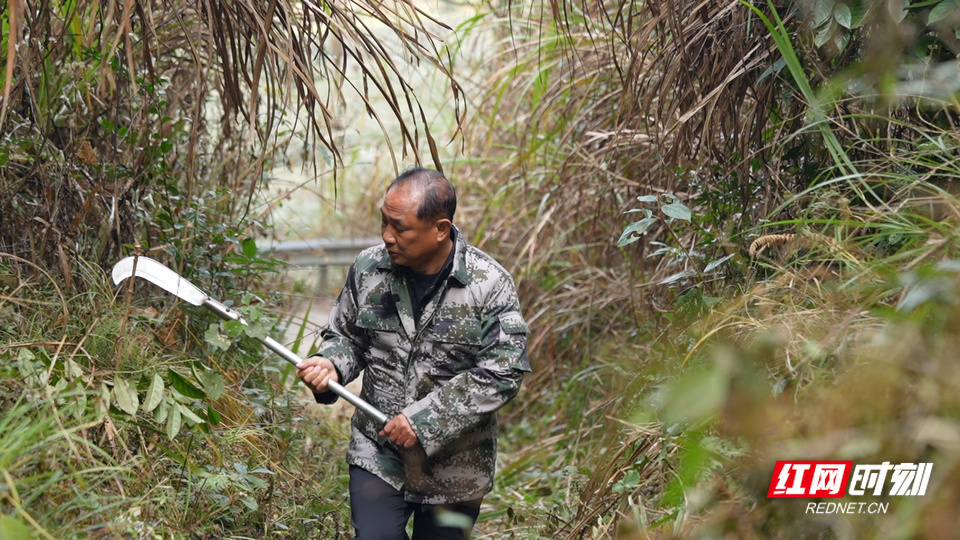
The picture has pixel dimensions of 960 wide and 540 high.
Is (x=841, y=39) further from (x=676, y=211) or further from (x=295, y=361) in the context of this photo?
(x=295, y=361)

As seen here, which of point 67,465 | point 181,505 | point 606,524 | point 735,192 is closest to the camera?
point 67,465

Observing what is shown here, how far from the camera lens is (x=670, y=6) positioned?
3523mm

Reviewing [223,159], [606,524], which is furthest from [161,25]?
[606,524]

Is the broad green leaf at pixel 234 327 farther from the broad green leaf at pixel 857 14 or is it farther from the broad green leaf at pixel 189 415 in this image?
the broad green leaf at pixel 857 14

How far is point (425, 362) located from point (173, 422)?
2.58 ft

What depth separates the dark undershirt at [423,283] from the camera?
335cm

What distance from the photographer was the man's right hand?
10.4ft

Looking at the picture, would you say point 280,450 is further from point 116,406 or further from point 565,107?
point 565,107

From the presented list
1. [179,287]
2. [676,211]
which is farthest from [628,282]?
[179,287]

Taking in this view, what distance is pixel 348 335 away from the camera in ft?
11.3

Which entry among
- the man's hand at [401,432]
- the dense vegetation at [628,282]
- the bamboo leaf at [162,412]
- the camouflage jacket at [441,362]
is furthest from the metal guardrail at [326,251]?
the man's hand at [401,432]

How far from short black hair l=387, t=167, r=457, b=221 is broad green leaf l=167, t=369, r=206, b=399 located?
90 cm

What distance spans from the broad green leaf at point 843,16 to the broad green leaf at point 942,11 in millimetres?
228

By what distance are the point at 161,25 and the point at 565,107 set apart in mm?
2333
